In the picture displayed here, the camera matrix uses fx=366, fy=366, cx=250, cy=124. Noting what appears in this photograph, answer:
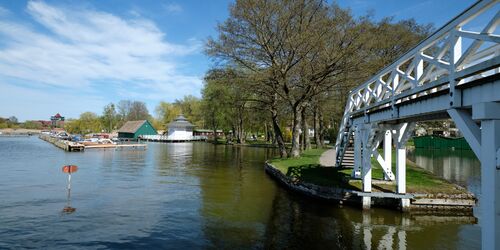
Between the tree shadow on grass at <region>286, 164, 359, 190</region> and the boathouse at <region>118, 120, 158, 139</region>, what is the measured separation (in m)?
75.0

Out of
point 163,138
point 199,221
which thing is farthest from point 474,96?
point 163,138

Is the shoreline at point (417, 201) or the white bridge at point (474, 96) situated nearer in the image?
the white bridge at point (474, 96)

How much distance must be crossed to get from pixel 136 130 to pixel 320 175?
78.7 m

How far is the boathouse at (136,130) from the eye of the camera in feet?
306

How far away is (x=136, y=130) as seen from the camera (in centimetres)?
9312

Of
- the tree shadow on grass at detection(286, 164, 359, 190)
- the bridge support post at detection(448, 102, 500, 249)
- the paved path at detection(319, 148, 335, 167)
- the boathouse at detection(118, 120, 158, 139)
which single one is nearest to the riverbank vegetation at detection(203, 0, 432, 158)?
the paved path at detection(319, 148, 335, 167)

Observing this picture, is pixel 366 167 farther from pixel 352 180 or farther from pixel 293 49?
pixel 293 49

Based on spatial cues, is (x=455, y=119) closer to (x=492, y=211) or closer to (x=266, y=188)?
Answer: (x=492, y=211)

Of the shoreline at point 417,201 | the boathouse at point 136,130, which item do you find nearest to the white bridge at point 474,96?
the shoreline at point 417,201

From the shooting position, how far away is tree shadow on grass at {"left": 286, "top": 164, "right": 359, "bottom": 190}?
745 inches

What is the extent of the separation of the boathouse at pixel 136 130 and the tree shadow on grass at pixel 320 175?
7498 centimetres

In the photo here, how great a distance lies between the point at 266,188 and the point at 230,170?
928 centimetres

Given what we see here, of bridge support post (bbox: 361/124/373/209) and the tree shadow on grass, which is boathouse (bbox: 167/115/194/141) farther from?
bridge support post (bbox: 361/124/373/209)

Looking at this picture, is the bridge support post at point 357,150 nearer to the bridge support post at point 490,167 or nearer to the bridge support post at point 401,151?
the bridge support post at point 401,151
